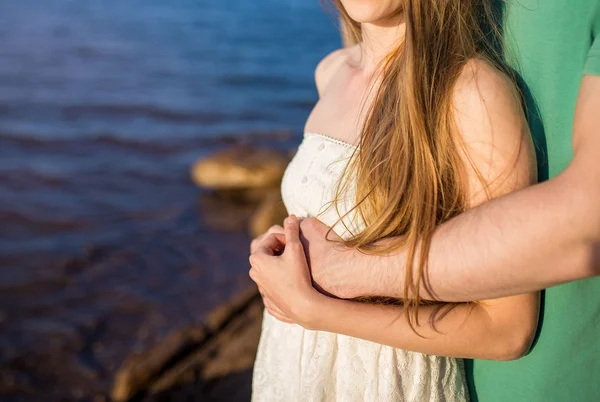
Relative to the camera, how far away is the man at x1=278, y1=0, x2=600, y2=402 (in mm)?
1146

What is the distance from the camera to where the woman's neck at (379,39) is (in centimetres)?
182

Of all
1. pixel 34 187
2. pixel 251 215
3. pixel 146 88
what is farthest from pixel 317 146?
pixel 146 88

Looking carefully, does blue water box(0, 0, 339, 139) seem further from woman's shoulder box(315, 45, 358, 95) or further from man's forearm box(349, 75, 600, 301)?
man's forearm box(349, 75, 600, 301)

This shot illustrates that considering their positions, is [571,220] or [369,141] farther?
[369,141]

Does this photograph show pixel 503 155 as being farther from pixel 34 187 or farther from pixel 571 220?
pixel 34 187

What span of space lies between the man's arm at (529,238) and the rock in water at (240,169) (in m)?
6.34

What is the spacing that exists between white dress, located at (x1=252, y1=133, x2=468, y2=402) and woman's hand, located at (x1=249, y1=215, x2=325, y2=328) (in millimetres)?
134

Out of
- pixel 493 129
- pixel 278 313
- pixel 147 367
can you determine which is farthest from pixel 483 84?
pixel 147 367

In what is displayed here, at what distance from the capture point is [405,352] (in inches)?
67.3

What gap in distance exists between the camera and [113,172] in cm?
867

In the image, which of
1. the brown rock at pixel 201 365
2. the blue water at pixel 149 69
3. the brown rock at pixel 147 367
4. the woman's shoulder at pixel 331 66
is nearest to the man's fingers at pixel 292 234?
the woman's shoulder at pixel 331 66

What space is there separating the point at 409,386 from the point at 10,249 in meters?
5.66

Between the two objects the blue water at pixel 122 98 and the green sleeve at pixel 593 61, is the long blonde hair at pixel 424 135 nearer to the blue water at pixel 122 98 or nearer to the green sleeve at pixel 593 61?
the green sleeve at pixel 593 61

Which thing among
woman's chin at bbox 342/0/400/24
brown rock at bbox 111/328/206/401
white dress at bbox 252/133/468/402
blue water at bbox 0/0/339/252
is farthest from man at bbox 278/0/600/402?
brown rock at bbox 111/328/206/401
